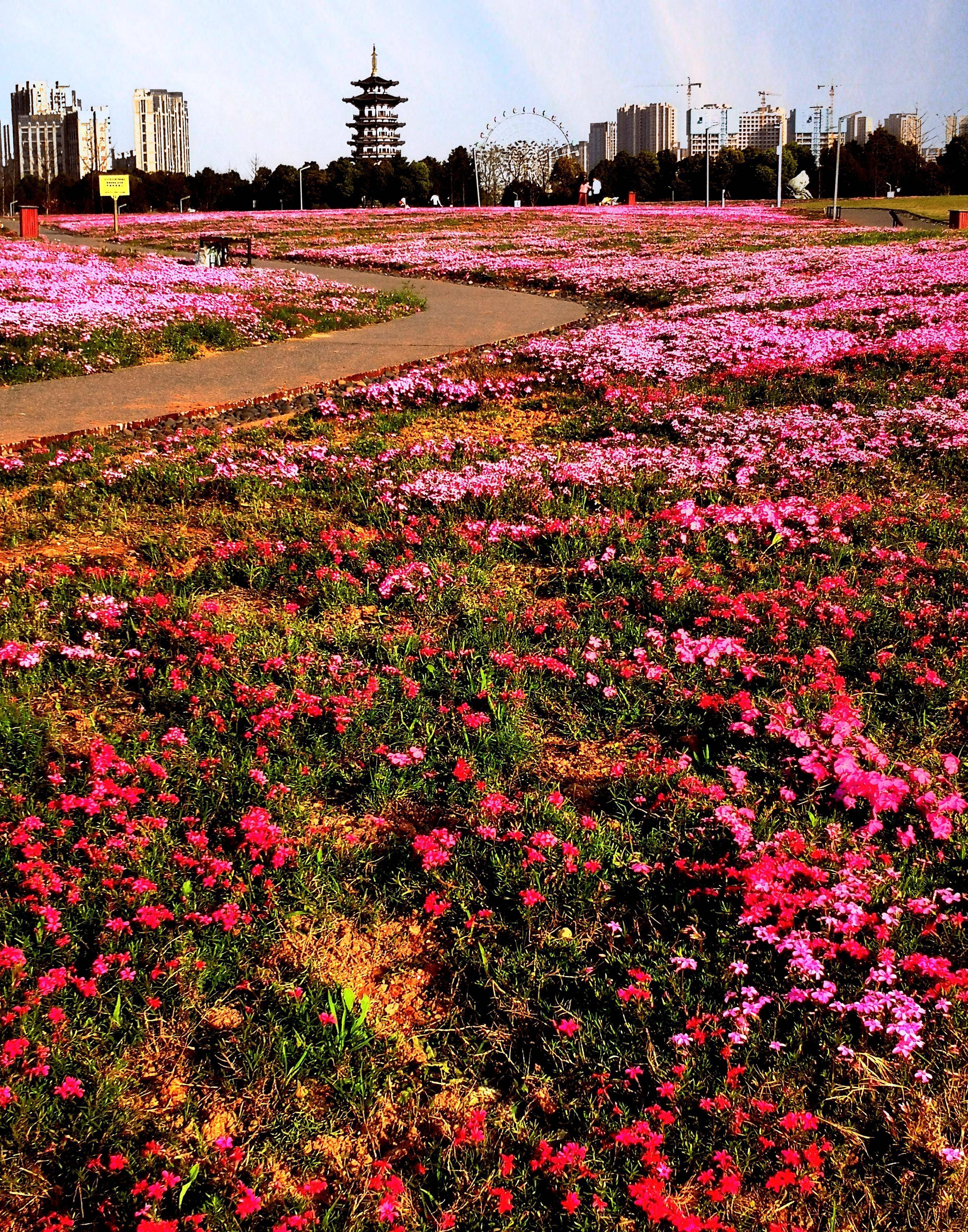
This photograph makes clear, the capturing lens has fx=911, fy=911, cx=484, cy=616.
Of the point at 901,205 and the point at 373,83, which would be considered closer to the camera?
the point at 901,205

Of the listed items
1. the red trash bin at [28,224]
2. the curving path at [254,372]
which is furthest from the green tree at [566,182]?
the curving path at [254,372]

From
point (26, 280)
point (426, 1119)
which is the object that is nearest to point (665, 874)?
point (426, 1119)

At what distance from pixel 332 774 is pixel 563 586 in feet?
7.89

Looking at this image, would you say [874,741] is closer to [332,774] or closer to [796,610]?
[796,610]

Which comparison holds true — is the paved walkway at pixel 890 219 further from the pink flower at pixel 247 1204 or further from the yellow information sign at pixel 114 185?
the pink flower at pixel 247 1204

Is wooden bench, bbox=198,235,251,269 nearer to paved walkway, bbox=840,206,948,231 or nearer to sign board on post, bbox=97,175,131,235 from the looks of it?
sign board on post, bbox=97,175,131,235

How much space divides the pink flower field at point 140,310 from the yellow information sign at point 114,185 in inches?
153

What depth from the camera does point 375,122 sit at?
118m

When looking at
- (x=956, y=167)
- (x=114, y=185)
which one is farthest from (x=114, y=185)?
(x=956, y=167)

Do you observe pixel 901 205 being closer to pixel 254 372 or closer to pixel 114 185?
pixel 114 185

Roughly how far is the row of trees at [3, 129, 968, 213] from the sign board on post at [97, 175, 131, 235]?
55.7m

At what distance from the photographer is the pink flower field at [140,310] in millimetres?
12961

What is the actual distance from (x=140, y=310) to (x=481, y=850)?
47.7 feet

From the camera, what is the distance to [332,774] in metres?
4.16
